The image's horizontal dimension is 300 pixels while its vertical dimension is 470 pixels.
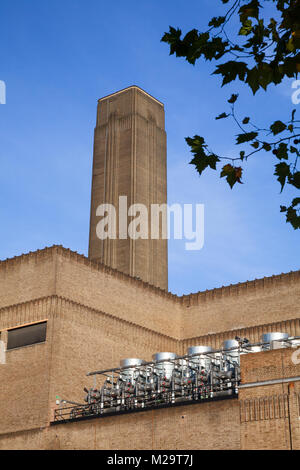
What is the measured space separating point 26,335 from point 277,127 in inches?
1116

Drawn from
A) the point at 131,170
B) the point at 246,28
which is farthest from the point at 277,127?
the point at 131,170

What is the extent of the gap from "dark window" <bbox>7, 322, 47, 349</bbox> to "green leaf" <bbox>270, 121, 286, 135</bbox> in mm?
27142

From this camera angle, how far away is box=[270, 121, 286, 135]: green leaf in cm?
929

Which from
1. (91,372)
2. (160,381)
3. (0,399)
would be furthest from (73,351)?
(160,381)

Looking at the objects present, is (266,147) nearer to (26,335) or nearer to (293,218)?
(293,218)

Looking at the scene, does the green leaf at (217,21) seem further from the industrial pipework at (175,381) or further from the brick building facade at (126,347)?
the industrial pipework at (175,381)

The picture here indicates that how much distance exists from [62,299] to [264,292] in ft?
42.4

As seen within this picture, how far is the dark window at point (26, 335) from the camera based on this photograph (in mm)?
35156

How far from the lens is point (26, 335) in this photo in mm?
35781

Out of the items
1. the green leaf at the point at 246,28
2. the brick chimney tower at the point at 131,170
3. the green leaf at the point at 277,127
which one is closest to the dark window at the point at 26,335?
the green leaf at the point at 277,127

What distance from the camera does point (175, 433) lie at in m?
26.2

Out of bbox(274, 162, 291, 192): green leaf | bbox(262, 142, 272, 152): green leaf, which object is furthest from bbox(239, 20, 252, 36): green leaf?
bbox(274, 162, 291, 192): green leaf

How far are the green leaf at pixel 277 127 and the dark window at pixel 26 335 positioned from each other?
27142mm

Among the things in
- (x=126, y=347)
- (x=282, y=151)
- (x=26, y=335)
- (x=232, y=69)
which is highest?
(x=126, y=347)
